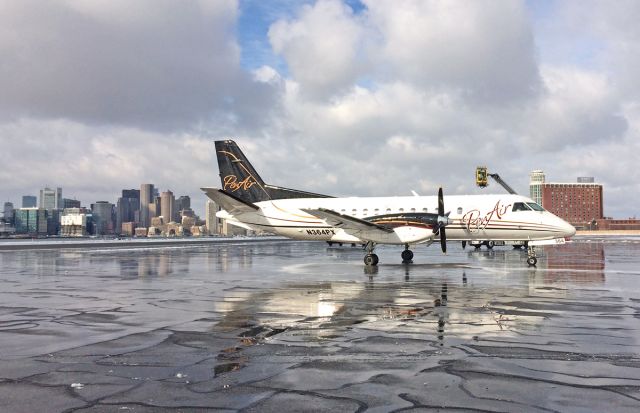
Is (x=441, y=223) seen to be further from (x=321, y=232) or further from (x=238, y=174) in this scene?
(x=238, y=174)

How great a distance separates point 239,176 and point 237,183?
542mm

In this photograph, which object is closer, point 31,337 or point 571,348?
point 571,348

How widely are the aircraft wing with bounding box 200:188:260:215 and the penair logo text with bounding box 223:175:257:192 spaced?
268cm

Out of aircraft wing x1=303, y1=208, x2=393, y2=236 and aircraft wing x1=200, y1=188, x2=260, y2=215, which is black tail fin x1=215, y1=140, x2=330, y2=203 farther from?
aircraft wing x1=303, y1=208, x2=393, y2=236

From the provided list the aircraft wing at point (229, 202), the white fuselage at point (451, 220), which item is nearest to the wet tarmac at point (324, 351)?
the white fuselage at point (451, 220)

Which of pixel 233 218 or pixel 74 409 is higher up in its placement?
pixel 233 218

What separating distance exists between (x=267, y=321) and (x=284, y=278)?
34.7 ft

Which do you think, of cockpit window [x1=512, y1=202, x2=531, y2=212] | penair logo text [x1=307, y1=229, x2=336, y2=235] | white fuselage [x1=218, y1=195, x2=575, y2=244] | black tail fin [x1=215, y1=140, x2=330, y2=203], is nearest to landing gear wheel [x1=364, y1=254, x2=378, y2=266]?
white fuselage [x1=218, y1=195, x2=575, y2=244]

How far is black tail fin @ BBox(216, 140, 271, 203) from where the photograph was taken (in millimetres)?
36969

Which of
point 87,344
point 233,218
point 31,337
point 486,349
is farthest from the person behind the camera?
point 233,218

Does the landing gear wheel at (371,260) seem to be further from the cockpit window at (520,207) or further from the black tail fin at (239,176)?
the black tail fin at (239,176)

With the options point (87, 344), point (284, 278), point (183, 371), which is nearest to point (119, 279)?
point (284, 278)

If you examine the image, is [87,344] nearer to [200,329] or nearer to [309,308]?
[200,329]

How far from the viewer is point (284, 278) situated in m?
21.7
